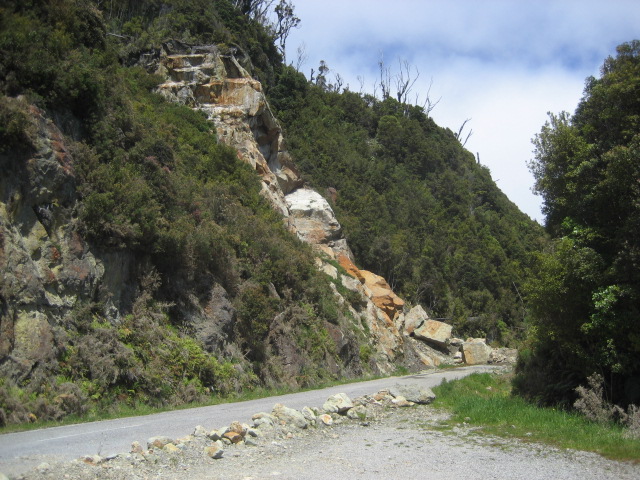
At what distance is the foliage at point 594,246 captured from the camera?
11125 millimetres

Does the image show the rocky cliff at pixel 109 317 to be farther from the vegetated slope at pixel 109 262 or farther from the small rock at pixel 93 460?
the small rock at pixel 93 460

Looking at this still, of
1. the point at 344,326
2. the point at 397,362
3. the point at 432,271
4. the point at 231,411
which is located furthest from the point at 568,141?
the point at 432,271

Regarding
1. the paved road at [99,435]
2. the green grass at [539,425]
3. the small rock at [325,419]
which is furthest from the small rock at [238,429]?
the green grass at [539,425]

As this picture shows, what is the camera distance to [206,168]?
2802 cm

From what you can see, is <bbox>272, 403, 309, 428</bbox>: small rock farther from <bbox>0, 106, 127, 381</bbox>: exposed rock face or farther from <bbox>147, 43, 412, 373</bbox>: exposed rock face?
<bbox>147, 43, 412, 373</bbox>: exposed rock face

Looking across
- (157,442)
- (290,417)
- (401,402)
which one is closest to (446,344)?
(401,402)

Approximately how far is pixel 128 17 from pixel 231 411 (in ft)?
122

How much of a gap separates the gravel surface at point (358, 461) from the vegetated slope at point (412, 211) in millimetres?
39060

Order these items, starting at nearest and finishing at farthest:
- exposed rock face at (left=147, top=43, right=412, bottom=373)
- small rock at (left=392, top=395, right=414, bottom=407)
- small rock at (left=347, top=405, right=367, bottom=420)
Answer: small rock at (left=347, top=405, right=367, bottom=420) < small rock at (left=392, top=395, right=414, bottom=407) < exposed rock face at (left=147, top=43, right=412, bottom=373)

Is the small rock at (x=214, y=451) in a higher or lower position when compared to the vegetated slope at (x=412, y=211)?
lower

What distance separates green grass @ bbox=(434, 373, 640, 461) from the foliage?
1.70 m

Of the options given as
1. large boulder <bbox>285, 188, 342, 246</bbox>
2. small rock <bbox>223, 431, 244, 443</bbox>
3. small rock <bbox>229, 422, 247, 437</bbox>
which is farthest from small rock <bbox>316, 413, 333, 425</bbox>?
large boulder <bbox>285, 188, 342, 246</bbox>

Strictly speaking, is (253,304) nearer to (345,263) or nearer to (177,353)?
(177,353)

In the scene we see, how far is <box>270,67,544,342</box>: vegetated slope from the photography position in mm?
53656
